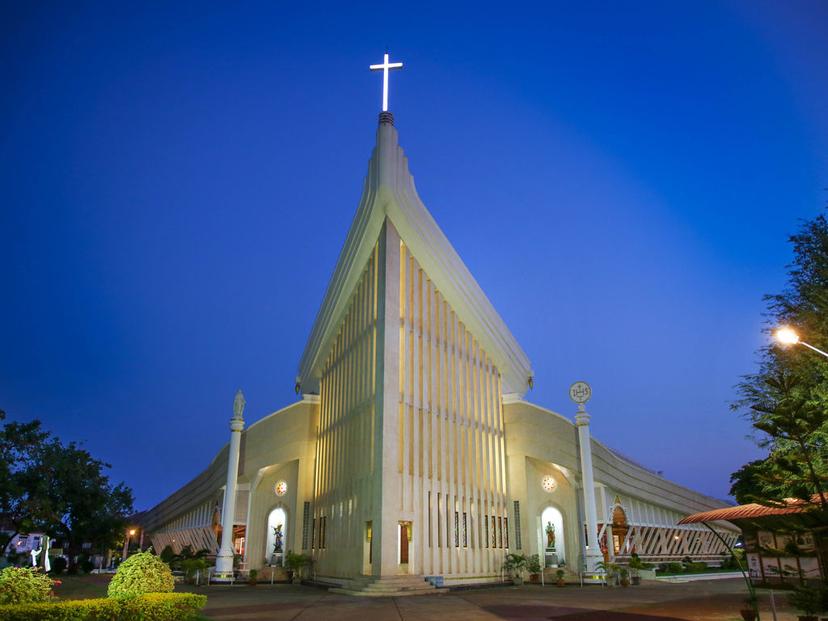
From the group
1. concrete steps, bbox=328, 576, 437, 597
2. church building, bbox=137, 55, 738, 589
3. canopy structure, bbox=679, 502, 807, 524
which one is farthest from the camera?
church building, bbox=137, 55, 738, 589

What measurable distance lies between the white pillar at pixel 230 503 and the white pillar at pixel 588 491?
623 inches

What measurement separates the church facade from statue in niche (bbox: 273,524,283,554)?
3.1 inches

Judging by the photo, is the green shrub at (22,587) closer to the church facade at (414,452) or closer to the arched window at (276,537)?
the church facade at (414,452)

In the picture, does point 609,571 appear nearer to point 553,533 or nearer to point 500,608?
point 553,533

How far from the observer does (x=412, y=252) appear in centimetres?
2725

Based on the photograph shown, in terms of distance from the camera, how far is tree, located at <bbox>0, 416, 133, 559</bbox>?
2917 cm

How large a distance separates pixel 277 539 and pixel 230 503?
423 cm

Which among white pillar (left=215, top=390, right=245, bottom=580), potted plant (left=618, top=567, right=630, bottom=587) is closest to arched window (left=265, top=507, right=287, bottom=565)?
white pillar (left=215, top=390, right=245, bottom=580)

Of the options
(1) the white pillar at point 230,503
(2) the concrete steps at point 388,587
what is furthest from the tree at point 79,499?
(2) the concrete steps at point 388,587

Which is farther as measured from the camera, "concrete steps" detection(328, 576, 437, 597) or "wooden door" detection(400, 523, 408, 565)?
"wooden door" detection(400, 523, 408, 565)

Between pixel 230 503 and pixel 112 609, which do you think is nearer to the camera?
pixel 112 609

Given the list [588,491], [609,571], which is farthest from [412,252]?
[609,571]

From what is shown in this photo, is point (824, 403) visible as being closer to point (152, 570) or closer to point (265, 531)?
point (152, 570)

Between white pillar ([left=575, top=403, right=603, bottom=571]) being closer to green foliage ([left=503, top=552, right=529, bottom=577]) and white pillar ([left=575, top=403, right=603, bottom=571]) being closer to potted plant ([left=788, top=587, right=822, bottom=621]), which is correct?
green foliage ([left=503, top=552, right=529, bottom=577])
